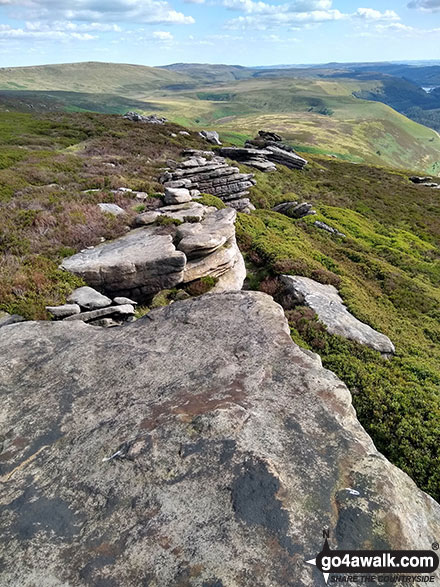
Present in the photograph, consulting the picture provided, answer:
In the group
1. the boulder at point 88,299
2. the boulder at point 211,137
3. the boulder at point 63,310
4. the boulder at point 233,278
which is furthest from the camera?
the boulder at point 211,137

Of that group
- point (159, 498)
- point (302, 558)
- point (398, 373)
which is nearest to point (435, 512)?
point (302, 558)

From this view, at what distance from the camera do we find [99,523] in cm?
628

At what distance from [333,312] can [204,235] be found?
27.7 ft

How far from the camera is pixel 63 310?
1429 centimetres

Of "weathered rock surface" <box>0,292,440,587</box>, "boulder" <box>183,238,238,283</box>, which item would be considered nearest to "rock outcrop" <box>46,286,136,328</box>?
"weathered rock surface" <box>0,292,440,587</box>

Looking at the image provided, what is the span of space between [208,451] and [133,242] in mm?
14682

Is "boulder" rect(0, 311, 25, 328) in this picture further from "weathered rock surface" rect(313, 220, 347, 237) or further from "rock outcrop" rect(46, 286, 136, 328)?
"weathered rock surface" rect(313, 220, 347, 237)

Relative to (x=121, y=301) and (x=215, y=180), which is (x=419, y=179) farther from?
(x=121, y=301)

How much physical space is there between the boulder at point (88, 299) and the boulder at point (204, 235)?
544 centimetres

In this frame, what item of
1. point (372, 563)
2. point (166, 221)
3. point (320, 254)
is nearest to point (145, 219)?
point (166, 221)

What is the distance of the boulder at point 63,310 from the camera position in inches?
562

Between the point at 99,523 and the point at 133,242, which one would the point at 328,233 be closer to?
the point at 133,242

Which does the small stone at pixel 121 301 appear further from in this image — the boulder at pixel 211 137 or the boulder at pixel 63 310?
the boulder at pixel 211 137

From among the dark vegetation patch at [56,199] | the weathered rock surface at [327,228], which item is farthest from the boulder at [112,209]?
the weathered rock surface at [327,228]
